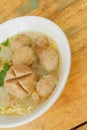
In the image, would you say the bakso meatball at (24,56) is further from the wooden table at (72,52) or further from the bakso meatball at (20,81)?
the wooden table at (72,52)

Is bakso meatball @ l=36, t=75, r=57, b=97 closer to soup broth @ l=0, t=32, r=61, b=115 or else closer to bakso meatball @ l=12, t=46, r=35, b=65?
soup broth @ l=0, t=32, r=61, b=115

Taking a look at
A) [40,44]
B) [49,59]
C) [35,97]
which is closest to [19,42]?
[40,44]

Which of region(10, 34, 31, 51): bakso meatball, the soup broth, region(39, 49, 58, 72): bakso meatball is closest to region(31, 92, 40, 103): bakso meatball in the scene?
the soup broth

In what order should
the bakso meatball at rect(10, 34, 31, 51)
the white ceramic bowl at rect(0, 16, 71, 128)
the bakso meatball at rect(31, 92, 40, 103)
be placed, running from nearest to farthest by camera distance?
the white ceramic bowl at rect(0, 16, 71, 128), the bakso meatball at rect(31, 92, 40, 103), the bakso meatball at rect(10, 34, 31, 51)

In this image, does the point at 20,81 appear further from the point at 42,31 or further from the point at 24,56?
the point at 42,31

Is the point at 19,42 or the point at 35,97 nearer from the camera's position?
the point at 35,97

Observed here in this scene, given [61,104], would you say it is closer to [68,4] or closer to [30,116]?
[30,116]

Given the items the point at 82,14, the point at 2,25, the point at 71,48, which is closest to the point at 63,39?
the point at 71,48
